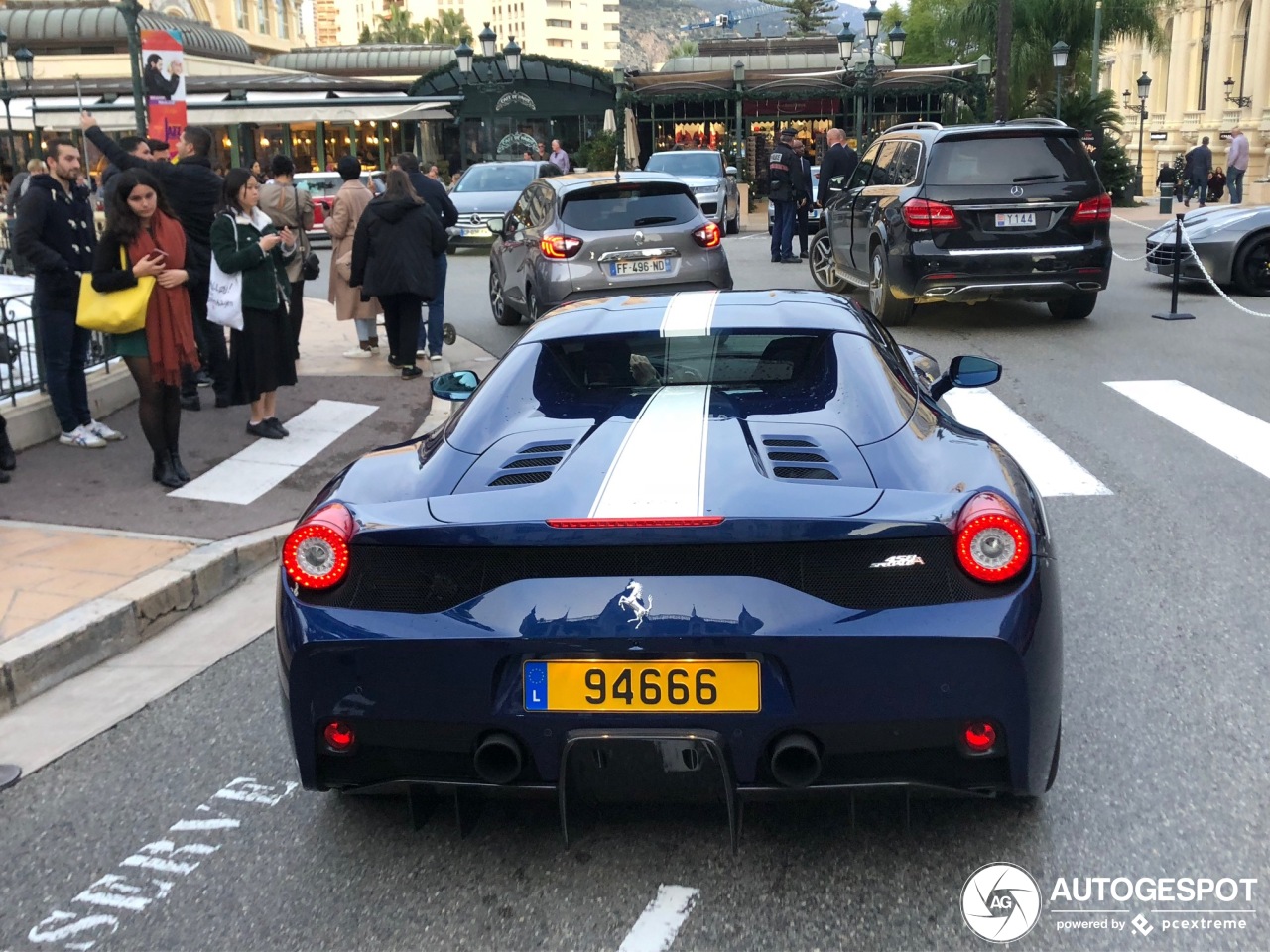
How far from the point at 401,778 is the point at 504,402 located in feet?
4.12

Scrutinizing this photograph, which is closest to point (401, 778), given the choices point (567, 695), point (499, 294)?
point (567, 695)

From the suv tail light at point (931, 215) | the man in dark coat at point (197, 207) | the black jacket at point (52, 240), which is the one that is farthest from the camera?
the suv tail light at point (931, 215)

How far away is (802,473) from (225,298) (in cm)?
542

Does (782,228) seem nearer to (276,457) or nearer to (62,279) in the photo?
(276,457)

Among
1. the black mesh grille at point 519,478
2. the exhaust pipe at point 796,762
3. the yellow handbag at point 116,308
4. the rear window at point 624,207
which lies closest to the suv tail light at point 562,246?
the rear window at point 624,207

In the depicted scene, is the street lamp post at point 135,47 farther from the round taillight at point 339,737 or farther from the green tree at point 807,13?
the green tree at point 807,13

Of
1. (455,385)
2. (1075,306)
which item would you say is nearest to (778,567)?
(455,385)

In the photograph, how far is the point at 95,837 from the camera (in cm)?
363

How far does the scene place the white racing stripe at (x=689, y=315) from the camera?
4223mm

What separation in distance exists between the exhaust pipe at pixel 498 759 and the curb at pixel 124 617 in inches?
98.0

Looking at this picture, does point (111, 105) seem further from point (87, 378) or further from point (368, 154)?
point (87, 378)

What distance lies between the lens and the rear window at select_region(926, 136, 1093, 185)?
38.7ft

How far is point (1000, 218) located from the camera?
11711 millimetres

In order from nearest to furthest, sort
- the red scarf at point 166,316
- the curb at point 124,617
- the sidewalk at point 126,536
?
the curb at point 124,617, the sidewalk at point 126,536, the red scarf at point 166,316
